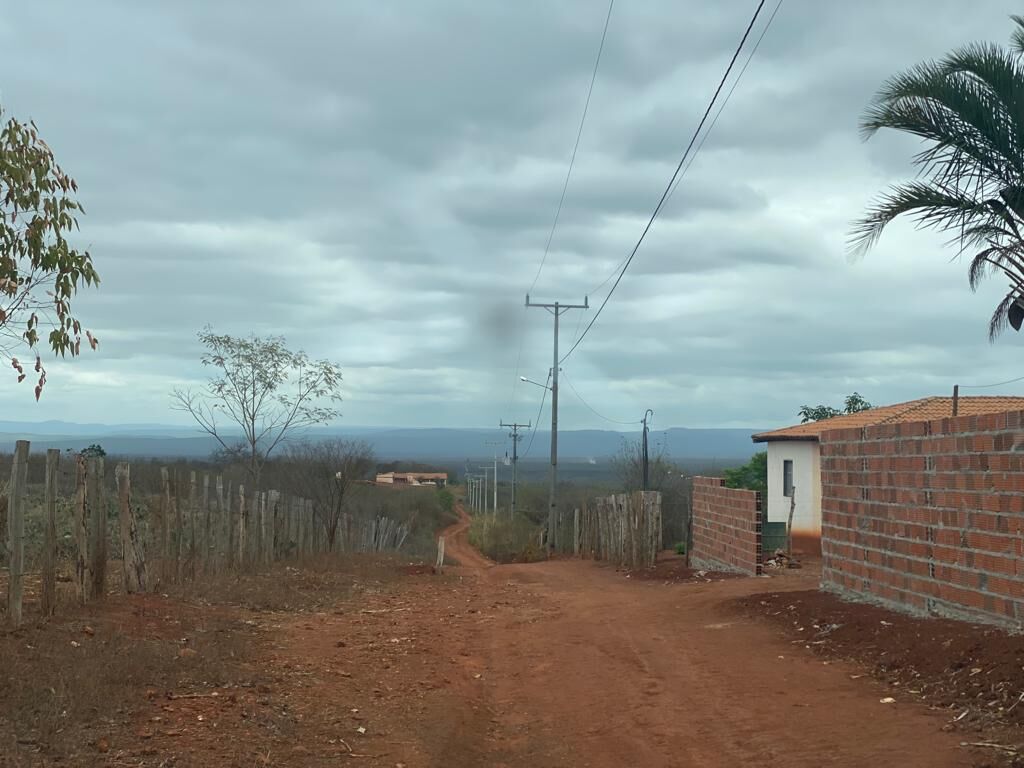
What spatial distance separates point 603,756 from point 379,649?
4659 mm

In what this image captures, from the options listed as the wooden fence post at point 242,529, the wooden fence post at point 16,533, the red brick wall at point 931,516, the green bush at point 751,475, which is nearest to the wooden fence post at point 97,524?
the wooden fence post at point 16,533

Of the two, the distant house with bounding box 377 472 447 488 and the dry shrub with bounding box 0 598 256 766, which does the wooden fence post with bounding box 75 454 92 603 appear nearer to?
the dry shrub with bounding box 0 598 256 766

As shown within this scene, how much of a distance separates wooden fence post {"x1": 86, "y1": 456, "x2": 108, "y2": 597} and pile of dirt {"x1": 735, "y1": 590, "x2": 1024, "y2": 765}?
7.33 meters

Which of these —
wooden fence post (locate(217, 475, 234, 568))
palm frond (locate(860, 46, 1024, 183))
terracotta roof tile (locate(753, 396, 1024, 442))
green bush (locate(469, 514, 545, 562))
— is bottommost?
green bush (locate(469, 514, 545, 562))

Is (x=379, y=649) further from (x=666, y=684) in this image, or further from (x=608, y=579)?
(x=608, y=579)

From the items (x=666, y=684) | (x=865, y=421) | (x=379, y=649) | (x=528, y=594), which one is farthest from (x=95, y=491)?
(x=865, y=421)

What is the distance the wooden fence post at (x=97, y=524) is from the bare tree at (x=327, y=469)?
751 inches

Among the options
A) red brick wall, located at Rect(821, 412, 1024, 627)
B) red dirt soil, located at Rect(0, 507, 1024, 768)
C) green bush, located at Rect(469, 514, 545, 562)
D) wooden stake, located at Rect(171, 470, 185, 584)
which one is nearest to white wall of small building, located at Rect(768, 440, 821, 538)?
green bush, located at Rect(469, 514, 545, 562)

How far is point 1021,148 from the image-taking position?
10.5 metres

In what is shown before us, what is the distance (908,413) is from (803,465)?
4695 millimetres

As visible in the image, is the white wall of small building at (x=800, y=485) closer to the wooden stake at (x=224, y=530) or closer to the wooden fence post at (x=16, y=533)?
the wooden stake at (x=224, y=530)

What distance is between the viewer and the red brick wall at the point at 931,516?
8.46 meters

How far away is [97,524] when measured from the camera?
34.5 feet

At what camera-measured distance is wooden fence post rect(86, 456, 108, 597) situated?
34.3 ft
